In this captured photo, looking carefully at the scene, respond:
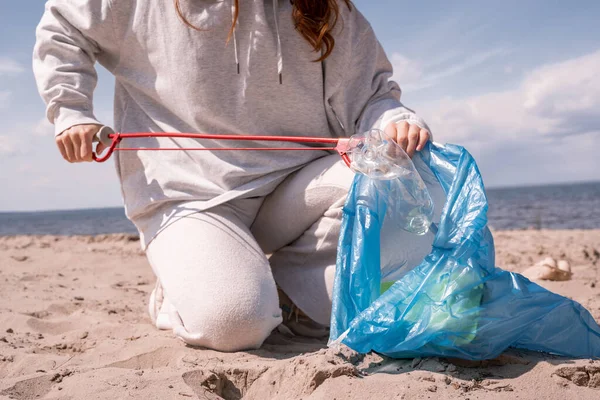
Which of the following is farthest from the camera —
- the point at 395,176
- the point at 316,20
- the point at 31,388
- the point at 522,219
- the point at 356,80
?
the point at 522,219

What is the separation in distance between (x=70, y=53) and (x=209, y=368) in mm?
1267

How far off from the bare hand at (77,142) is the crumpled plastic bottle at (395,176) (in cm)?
91

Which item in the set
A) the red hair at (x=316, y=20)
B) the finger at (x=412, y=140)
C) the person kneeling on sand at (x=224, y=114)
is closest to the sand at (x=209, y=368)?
the person kneeling on sand at (x=224, y=114)

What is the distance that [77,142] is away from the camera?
74.1 inches

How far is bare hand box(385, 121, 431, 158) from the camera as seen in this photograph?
1.78 meters

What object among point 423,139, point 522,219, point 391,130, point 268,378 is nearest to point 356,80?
point 391,130

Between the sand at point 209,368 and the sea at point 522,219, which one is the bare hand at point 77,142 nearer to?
the sand at point 209,368

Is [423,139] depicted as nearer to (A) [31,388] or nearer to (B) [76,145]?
(B) [76,145]

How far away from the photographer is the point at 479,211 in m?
1.51

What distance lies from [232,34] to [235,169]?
0.49 metres

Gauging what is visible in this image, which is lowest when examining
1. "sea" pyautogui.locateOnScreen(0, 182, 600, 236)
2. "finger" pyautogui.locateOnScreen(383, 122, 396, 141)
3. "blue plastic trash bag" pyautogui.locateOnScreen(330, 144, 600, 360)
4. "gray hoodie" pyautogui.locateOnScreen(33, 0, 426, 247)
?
"sea" pyautogui.locateOnScreen(0, 182, 600, 236)

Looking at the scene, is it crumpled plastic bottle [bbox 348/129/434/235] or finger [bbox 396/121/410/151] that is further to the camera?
finger [bbox 396/121/410/151]

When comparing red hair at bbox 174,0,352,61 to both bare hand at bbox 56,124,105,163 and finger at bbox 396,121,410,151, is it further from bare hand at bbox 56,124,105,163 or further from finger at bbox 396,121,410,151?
bare hand at bbox 56,124,105,163

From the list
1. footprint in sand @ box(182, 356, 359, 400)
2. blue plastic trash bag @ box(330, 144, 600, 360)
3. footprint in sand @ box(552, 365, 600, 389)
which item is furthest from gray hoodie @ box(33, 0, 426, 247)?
footprint in sand @ box(552, 365, 600, 389)
